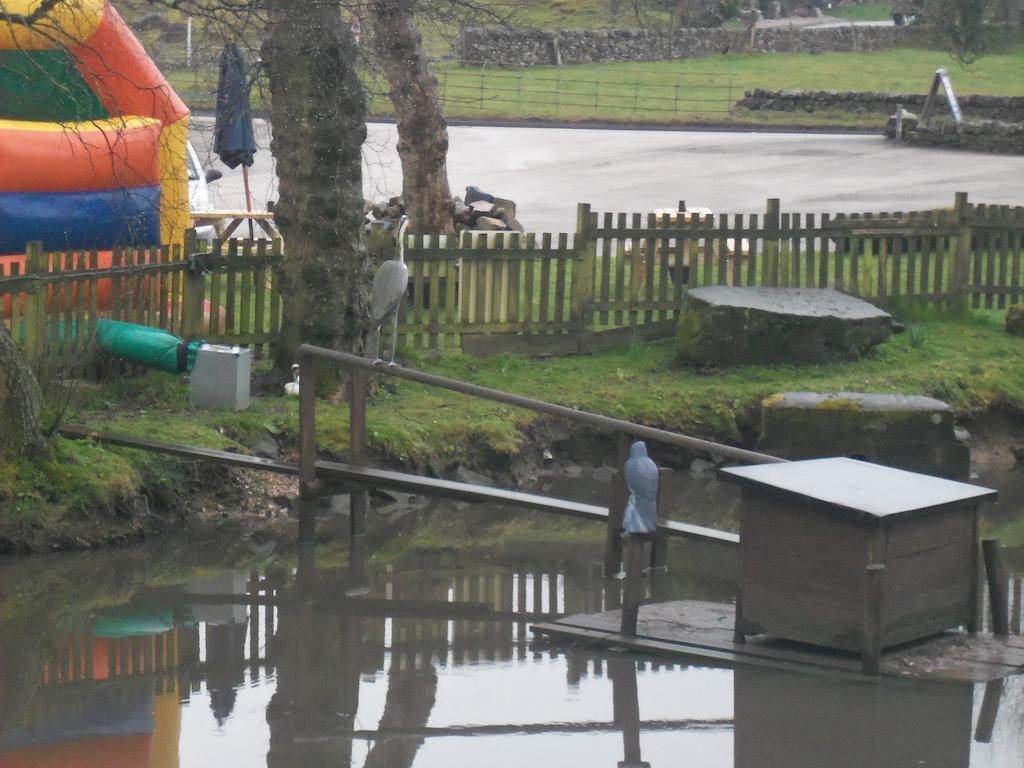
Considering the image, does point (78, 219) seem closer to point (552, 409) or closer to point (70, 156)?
point (70, 156)

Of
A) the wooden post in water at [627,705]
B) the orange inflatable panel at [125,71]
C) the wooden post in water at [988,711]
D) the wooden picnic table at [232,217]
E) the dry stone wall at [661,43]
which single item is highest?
the dry stone wall at [661,43]

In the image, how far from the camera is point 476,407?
12656 millimetres

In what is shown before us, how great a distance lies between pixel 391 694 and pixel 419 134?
36.0 feet

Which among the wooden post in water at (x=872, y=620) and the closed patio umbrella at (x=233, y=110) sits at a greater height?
the closed patio umbrella at (x=233, y=110)

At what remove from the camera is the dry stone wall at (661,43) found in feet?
174

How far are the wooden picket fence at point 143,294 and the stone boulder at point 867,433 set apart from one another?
14.0 ft

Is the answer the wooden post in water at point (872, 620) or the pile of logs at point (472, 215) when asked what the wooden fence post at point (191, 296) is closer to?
the pile of logs at point (472, 215)

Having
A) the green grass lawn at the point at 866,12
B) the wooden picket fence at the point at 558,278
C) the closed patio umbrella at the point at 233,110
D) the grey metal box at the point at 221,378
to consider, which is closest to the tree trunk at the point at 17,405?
the wooden picket fence at the point at 558,278

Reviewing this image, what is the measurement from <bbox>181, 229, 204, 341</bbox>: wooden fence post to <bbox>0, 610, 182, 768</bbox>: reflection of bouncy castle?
4271 millimetres

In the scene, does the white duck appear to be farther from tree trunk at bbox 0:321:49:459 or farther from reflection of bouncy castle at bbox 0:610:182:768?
reflection of bouncy castle at bbox 0:610:182:768

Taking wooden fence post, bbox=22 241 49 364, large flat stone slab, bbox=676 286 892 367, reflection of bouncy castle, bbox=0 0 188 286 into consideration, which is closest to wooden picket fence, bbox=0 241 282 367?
wooden fence post, bbox=22 241 49 364

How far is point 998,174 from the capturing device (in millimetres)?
30094

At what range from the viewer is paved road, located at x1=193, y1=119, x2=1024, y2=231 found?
84.5ft

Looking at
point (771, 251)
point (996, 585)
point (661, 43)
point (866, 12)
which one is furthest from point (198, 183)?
point (866, 12)
